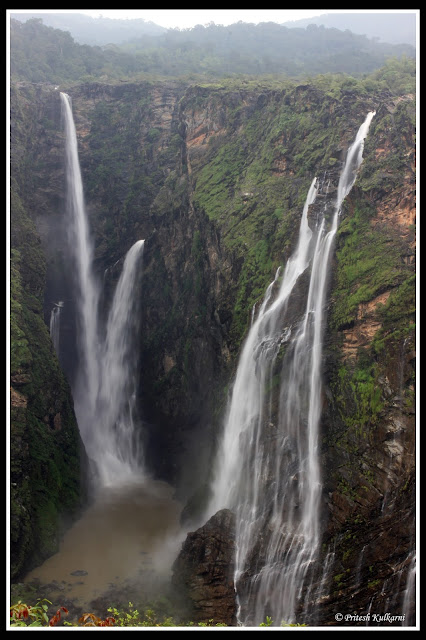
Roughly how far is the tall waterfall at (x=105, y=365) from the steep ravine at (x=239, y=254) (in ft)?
2.69

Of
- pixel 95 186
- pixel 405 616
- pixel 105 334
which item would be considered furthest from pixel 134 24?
pixel 405 616

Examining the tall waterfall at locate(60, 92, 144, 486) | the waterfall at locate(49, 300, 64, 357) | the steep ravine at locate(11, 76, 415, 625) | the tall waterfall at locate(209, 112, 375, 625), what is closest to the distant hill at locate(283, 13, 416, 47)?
the steep ravine at locate(11, 76, 415, 625)

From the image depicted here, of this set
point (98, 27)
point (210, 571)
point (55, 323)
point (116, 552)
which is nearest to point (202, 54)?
point (55, 323)

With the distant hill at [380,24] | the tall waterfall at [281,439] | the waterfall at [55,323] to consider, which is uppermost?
the distant hill at [380,24]

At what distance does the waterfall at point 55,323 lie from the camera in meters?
32.5

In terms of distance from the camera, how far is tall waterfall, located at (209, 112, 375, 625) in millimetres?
16672

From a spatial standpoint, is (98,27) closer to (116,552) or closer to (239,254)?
(239,254)

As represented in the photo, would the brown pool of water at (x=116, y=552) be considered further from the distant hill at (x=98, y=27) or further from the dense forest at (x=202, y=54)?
the distant hill at (x=98, y=27)

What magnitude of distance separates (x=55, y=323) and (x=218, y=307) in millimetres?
12512

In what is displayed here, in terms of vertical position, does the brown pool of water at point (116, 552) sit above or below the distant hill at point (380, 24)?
below

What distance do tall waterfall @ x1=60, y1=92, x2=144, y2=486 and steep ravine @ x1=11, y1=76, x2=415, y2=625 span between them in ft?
2.69

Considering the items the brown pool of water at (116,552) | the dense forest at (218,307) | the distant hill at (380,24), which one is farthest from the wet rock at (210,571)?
the distant hill at (380,24)

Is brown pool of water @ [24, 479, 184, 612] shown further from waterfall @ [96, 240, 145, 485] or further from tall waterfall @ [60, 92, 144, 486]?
tall waterfall @ [60, 92, 144, 486]
